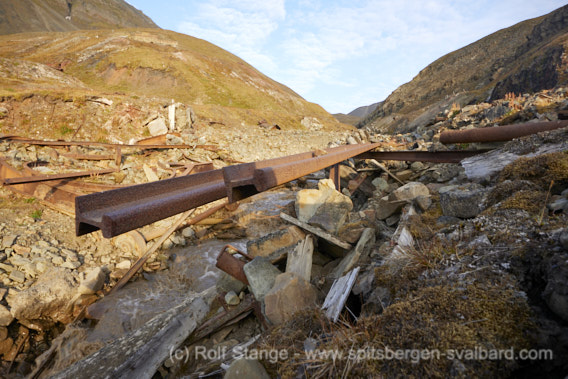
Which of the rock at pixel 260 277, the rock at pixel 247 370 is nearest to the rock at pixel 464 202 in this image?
the rock at pixel 260 277

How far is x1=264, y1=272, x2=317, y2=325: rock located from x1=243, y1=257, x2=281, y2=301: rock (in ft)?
2.04

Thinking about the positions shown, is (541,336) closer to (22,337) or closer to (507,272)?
(507,272)

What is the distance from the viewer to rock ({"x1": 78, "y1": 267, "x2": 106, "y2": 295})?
4.70 metres

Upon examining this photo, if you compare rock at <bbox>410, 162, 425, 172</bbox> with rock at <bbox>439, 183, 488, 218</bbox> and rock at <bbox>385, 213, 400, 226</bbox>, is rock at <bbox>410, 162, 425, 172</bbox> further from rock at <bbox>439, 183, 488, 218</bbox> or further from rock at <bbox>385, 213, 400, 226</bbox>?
rock at <bbox>439, 183, 488, 218</bbox>

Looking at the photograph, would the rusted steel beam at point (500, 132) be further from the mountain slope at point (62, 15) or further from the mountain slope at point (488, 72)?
the mountain slope at point (62, 15)

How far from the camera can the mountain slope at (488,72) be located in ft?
62.9

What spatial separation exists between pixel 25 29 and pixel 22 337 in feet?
287

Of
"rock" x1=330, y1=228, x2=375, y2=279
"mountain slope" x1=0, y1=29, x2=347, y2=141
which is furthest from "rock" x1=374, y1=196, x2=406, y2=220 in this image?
"mountain slope" x1=0, y1=29, x2=347, y2=141

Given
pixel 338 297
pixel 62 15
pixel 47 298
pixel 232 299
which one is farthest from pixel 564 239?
pixel 62 15

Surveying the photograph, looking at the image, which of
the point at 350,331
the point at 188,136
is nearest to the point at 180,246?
the point at 350,331

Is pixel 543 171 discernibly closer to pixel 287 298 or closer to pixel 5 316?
pixel 287 298

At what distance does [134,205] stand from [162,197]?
0.23m

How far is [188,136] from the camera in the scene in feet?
45.2

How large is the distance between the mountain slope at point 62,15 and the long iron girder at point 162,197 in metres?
85.5
